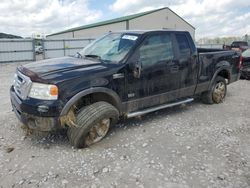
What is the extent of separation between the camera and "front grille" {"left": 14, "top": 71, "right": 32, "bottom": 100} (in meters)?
3.57

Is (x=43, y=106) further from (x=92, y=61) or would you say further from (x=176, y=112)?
(x=176, y=112)

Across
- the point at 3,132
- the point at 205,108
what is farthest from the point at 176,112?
the point at 3,132

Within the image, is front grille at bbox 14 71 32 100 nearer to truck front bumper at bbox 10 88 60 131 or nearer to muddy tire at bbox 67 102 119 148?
truck front bumper at bbox 10 88 60 131

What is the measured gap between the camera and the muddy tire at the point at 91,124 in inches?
145

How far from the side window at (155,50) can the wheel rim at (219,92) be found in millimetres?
2101

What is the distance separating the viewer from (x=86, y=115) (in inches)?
147

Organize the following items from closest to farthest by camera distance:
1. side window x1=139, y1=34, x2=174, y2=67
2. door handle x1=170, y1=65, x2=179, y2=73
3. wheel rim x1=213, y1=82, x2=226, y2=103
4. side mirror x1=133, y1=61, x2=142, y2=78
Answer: side mirror x1=133, y1=61, x2=142, y2=78 < side window x1=139, y1=34, x2=174, y2=67 < door handle x1=170, y1=65, x2=179, y2=73 < wheel rim x1=213, y1=82, x2=226, y2=103

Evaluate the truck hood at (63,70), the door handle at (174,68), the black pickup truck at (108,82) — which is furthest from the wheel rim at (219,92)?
the truck hood at (63,70)

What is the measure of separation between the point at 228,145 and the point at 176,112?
177cm

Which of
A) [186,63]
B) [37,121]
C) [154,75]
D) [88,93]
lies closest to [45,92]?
[37,121]

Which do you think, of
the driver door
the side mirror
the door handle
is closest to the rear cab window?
the driver door

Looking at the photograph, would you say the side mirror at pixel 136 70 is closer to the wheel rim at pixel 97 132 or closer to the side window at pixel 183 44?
the wheel rim at pixel 97 132

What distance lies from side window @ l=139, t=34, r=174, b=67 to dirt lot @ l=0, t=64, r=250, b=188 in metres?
1.28

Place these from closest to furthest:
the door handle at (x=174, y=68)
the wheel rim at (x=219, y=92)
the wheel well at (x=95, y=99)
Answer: the wheel well at (x=95, y=99) → the door handle at (x=174, y=68) → the wheel rim at (x=219, y=92)
